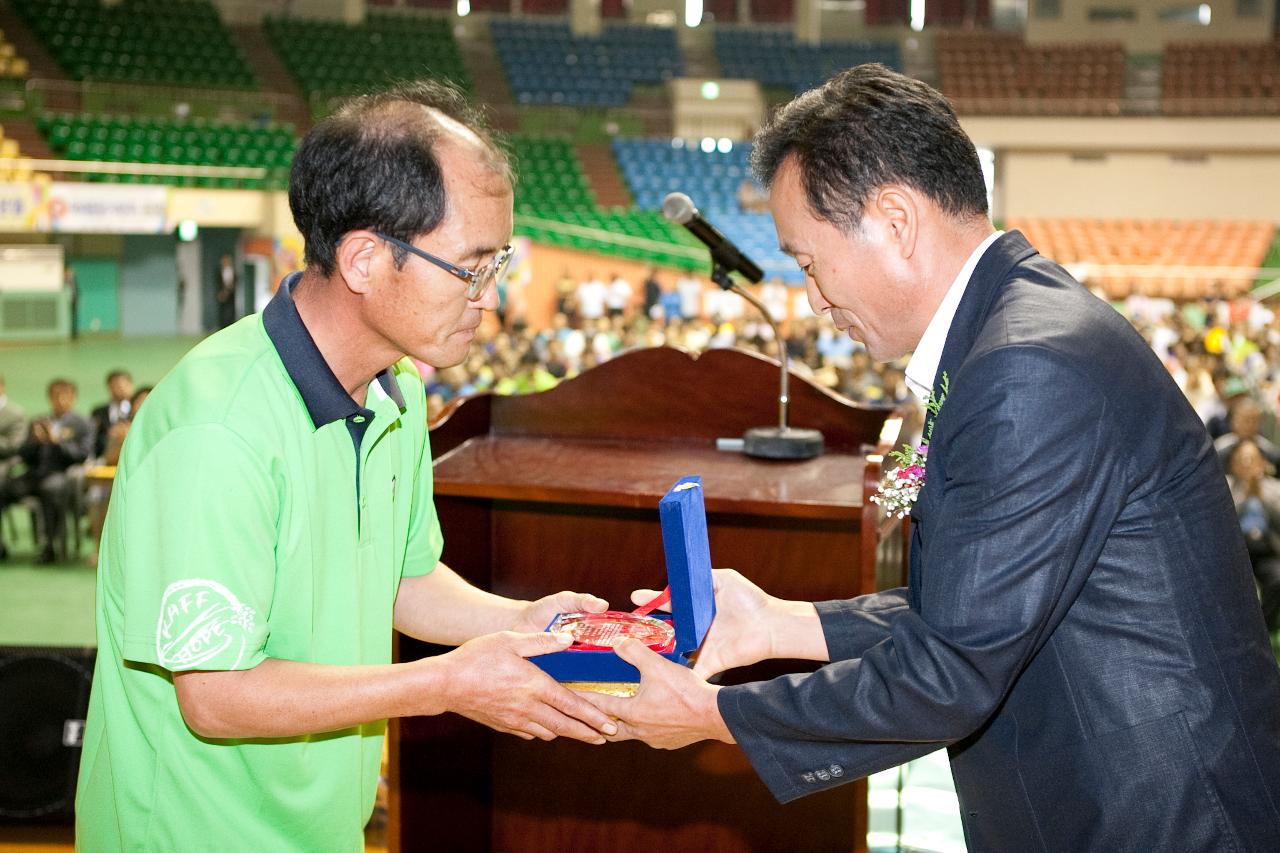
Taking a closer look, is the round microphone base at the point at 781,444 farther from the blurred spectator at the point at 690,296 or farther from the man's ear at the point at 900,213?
the blurred spectator at the point at 690,296

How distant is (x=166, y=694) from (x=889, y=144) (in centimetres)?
100

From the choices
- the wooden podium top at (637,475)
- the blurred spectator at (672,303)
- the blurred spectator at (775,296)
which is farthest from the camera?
the blurred spectator at (672,303)

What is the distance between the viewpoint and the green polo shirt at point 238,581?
1.26m

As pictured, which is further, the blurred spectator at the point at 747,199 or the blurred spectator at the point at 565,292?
the blurred spectator at the point at 747,199

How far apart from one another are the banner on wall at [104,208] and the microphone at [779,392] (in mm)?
11741

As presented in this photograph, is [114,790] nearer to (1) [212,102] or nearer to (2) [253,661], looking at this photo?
(2) [253,661]

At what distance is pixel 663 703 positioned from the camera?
4.97 ft

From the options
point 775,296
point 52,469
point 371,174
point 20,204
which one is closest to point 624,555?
point 371,174

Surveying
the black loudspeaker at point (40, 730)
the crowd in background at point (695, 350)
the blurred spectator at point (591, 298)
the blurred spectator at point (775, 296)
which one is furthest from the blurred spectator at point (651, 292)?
the black loudspeaker at point (40, 730)

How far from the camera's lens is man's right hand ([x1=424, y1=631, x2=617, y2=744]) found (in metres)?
1.45

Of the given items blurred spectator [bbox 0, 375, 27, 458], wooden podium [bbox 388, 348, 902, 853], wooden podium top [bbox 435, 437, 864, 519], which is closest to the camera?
wooden podium top [bbox 435, 437, 864, 519]

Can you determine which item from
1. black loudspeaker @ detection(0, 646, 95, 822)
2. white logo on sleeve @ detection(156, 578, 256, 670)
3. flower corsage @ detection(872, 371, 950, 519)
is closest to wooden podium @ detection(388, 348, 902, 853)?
flower corsage @ detection(872, 371, 950, 519)

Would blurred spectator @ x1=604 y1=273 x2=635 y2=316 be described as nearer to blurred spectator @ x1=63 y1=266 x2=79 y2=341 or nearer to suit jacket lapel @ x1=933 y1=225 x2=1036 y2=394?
blurred spectator @ x1=63 y1=266 x2=79 y2=341

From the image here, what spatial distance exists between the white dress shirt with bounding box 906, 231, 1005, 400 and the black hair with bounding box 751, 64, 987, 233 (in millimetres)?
51
